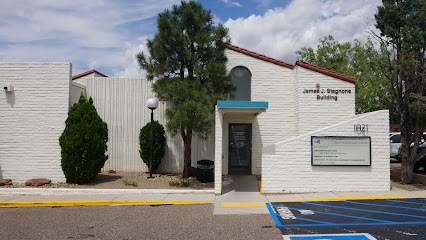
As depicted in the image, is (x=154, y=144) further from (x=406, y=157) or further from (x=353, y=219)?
(x=406, y=157)

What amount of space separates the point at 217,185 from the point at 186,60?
178 inches

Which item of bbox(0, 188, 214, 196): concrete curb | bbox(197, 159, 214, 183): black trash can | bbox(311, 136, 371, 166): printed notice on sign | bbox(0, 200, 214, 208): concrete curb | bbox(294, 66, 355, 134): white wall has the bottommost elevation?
bbox(0, 200, 214, 208): concrete curb

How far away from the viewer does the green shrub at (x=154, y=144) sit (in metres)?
12.8

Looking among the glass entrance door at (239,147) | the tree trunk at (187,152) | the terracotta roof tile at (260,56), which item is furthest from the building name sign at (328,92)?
the tree trunk at (187,152)

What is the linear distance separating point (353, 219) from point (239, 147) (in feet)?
22.6

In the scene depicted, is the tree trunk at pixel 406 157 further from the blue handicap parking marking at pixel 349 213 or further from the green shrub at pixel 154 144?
the green shrub at pixel 154 144

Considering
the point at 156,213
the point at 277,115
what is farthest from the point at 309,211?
the point at 277,115

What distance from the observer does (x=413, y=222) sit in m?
6.79

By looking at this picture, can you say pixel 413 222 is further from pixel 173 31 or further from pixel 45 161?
pixel 45 161

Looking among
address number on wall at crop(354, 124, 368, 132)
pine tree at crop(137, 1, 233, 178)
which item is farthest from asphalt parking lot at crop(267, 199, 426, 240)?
pine tree at crop(137, 1, 233, 178)

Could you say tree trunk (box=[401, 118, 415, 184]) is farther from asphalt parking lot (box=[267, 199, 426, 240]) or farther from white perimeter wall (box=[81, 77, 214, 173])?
white perimeter wall (box=[81, 77, 214, 173])

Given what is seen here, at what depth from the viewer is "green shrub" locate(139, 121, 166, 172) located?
12750mm

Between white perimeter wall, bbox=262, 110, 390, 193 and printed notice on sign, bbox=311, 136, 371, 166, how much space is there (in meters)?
0.14

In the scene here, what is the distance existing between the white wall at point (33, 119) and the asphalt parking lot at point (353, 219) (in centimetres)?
797
